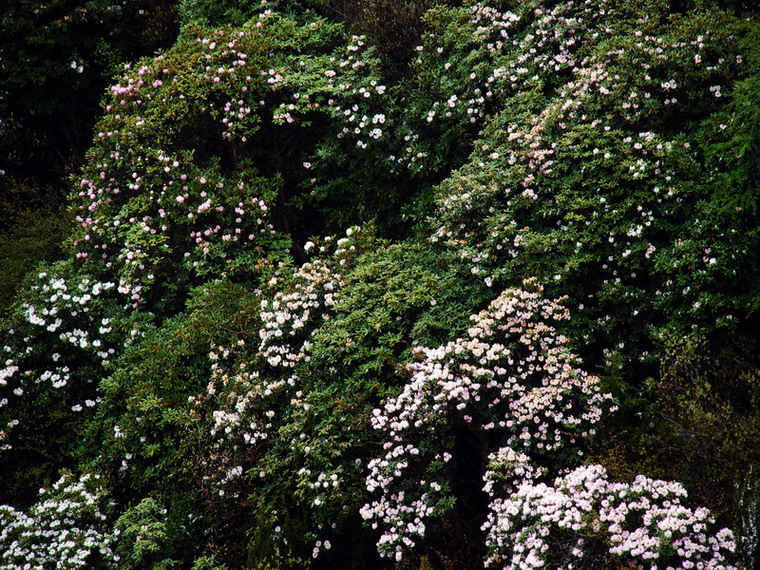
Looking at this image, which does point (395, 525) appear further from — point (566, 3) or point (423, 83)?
point (566, 3)

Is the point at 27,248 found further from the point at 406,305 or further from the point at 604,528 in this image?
the point at 604,528

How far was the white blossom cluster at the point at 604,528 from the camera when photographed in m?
4.61

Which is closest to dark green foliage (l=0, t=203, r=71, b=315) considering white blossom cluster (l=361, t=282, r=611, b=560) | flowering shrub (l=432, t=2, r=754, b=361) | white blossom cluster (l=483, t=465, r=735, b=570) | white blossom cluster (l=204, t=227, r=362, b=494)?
white blossom cluster (l=204, t=227, r=362, b=494)

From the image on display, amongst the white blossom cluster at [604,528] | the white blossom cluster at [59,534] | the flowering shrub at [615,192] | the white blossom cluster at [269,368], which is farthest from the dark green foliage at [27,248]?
the white blossom cluster at [604,528]

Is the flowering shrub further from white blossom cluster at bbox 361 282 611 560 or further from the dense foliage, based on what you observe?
white blossom cluster at bbox 361 282 611 560

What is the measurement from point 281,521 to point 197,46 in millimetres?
7307

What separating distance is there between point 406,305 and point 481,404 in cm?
136

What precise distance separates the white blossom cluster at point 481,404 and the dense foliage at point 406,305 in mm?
39

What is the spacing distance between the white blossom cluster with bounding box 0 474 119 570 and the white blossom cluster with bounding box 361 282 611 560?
3279 millimetres

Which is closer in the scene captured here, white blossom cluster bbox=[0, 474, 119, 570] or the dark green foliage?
white blossom cluster bbox=[0, 474, 119, 570]

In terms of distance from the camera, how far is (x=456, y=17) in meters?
9.55

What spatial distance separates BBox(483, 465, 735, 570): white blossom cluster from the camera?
4605 mm

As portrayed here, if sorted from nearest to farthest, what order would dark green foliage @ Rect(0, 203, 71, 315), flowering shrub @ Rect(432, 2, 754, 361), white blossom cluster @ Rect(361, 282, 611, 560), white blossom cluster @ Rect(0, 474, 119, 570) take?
white blossom cluster @ Rect(361, 282, 611, 560) → flowering shrub @ Rect(432, 2, 754, 361) → white blossom cluster @ Rect(0, 474, 119, 570) → dark green foliage @ Rect(0, 203, 71, 315)

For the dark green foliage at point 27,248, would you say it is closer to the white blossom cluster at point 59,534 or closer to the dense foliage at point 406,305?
the dense foliage at point 406,305
